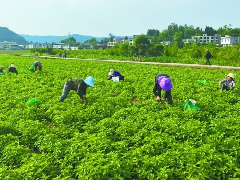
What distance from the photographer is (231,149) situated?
898cm

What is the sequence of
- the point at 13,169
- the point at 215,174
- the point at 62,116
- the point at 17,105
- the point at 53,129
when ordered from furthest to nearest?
the point at 17,105 → the point at 62,116 → the point at 53,129 → the point at 13,169 → the point at 215,174

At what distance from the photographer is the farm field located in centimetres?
813

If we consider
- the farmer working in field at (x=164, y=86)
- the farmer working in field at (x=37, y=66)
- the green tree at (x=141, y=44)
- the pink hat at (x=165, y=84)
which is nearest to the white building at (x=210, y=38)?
the green tree at (x=141, y=44)

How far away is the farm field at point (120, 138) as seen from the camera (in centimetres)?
813

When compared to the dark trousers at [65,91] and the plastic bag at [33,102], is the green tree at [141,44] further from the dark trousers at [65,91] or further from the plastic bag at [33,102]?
the plastic bag at [33,102]

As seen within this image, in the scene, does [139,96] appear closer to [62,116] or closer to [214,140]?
[62,116]

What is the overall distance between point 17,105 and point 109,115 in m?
4.78

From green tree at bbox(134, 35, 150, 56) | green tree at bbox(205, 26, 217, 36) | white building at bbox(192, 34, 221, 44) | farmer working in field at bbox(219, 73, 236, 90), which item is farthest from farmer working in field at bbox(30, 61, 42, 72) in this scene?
green tree at bbox(205, 26, 217, 36)

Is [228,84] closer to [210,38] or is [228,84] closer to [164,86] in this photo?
[164,86]

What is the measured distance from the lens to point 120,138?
10586mm

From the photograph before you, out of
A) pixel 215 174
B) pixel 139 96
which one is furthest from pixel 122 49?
pixel 215 174

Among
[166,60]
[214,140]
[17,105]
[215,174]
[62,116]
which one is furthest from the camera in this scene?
[166,60]

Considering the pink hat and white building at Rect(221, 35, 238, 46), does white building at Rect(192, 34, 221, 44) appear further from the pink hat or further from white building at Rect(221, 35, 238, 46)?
the pink hat

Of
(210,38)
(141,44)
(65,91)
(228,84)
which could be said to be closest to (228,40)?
(210,38)
